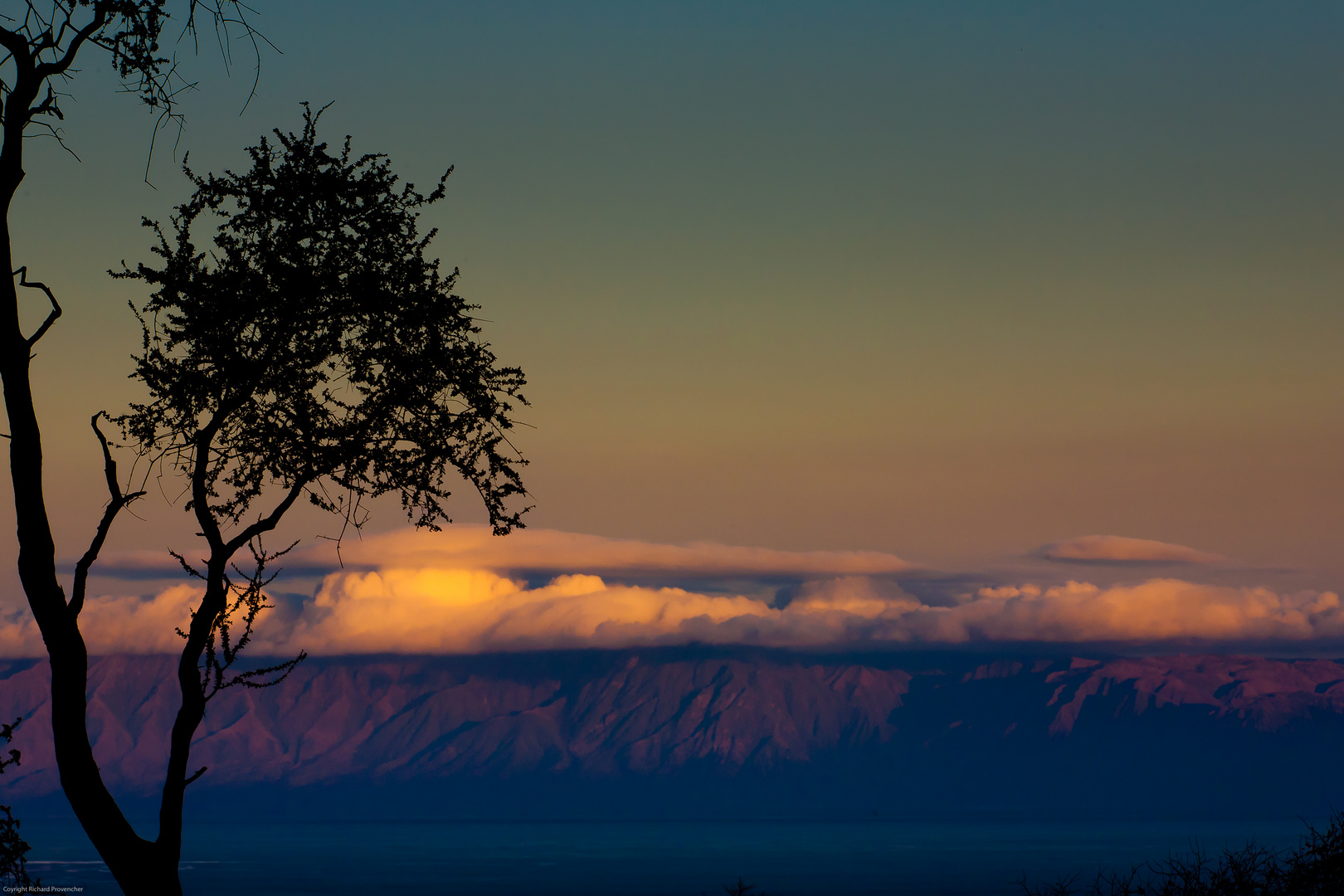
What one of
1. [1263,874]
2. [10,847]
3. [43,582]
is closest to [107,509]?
[43,582]

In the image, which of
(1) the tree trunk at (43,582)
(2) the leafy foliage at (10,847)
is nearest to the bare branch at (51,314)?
(1) the tree trunk at (43,582)

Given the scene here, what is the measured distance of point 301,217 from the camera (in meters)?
19.8

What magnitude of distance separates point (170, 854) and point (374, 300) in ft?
27.6

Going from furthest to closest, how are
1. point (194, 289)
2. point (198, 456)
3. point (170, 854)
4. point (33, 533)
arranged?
1. point (194, 289)
2. point (198, 456)
3. point (170, 854)
4. point (33, 533)

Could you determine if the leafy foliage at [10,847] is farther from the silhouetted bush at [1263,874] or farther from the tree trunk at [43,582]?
the silhouetted bush at [1263,874]

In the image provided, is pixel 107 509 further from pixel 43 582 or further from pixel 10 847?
pixel 10 847

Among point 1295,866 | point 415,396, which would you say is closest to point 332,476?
point 415,396

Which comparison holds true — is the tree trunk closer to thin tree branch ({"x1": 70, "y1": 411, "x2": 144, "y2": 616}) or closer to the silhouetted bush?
thin tree branch ({"x1": 70, "y1": 411, "x2": 144, "y2": 616})

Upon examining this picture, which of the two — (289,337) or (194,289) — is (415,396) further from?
(194,289)

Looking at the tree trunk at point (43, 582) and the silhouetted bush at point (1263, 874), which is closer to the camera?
the tree trunk at point (43, 582)

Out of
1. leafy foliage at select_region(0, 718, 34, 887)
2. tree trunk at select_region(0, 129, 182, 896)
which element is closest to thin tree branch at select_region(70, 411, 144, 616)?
tree trunk at select_region(0, 129, 182, 896)

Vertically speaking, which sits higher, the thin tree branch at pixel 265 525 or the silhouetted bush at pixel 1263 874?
the thin tree branch at pixel 265 525

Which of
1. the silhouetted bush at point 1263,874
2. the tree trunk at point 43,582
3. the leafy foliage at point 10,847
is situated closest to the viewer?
the tree trunk at point 43,582

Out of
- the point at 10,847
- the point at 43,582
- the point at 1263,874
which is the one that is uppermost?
the point at 43,582
